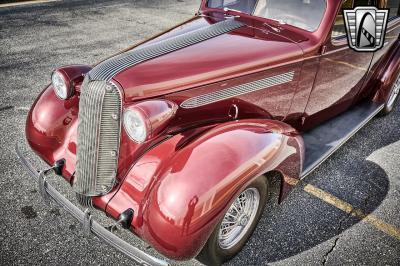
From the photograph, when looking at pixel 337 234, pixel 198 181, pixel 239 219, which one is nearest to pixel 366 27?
pixel 337 234

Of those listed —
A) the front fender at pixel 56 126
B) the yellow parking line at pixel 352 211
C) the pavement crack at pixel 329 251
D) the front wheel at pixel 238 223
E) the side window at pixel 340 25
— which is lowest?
the pavement crack at pixel 329 251

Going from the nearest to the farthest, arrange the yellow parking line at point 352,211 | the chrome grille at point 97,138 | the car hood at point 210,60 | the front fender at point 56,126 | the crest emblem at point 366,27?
the chrome grille at point 97,138
the car hood at point 210,60
the front fender at point 56,126
the yellow parking line at point 352,211
the crest emblem at point 366,27

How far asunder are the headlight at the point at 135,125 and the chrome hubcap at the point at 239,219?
855 millimetres

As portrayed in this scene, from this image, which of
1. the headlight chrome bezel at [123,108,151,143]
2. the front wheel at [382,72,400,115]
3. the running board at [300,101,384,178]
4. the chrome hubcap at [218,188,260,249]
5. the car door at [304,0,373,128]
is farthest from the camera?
the front wheel at [382,72,400,115]

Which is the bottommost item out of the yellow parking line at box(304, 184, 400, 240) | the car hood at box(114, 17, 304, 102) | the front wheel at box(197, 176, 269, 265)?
the yellow parking line at box(304, 184, 400, 240)

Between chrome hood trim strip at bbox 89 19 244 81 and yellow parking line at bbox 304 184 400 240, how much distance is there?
175 cm

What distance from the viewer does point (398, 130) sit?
14.5 feet

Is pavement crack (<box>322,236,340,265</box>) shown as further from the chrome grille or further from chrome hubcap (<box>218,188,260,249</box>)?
the chrome grille

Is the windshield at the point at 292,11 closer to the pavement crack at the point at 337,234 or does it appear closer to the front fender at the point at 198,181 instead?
the front fender at the point at 198,181

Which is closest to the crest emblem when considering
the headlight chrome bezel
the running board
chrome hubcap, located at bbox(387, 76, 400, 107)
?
the running board

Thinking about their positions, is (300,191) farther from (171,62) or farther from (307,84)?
(171,62)

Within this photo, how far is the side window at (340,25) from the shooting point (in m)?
3.16

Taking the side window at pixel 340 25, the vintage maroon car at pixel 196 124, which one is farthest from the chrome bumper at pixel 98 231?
the side window at pixel 340 25

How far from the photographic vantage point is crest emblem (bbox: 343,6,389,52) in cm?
340
